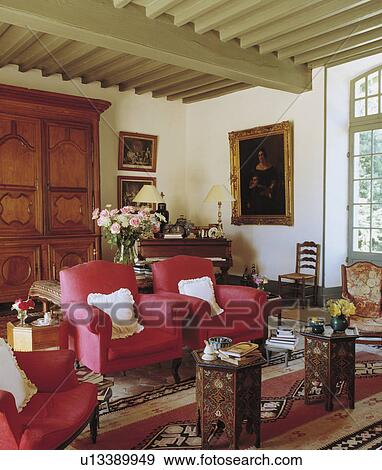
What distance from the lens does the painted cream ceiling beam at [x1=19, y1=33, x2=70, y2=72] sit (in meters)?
5.89

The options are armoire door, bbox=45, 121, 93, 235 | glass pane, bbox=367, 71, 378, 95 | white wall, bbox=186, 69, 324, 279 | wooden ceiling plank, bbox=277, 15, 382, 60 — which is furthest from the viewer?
white wall, bbox=186, 69, 324, 279

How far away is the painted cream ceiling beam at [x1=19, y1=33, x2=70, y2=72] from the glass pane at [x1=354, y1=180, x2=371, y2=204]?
4.35 meters

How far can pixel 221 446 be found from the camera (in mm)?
2777

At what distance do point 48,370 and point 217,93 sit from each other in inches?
260

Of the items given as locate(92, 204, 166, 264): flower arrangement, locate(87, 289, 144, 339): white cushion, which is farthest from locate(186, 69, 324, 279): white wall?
locate(87, 289, 144, 339): white cushion

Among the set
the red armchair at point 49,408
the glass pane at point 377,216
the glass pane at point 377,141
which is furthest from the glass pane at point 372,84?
the red armchair at point 49,408

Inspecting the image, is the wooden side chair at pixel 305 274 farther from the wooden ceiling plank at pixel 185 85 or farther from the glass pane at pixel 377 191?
the wooden ceiling plank at pixel 185 85

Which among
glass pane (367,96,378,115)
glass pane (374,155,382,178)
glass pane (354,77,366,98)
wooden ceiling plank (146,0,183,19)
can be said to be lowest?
glass pane (374,155,382,178)

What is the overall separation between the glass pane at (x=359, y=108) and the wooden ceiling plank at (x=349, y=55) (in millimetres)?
609

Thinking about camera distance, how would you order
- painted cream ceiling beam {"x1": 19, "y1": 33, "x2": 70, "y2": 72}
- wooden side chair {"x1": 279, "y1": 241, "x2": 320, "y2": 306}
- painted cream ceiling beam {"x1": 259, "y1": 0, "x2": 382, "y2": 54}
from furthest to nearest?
wooden side chair {"x1": 279, "y1": 241, "x2": 320, "y2": 306} → painted cream ceiling beam {"x1": 19, "y1": 33, "x2": 70, "y2": 72} → painted cream ceiling beam {"x1": 259, "y1": 0, "x2": 382, "y2": 54}

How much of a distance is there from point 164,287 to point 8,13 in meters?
2.82

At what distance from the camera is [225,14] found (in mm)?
4938

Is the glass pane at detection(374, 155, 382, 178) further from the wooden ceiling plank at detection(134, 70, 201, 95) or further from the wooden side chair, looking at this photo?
the wooden ceiling plank at detection(134, 70, 201, 95)

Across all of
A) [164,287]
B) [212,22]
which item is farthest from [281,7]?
[164,287]
